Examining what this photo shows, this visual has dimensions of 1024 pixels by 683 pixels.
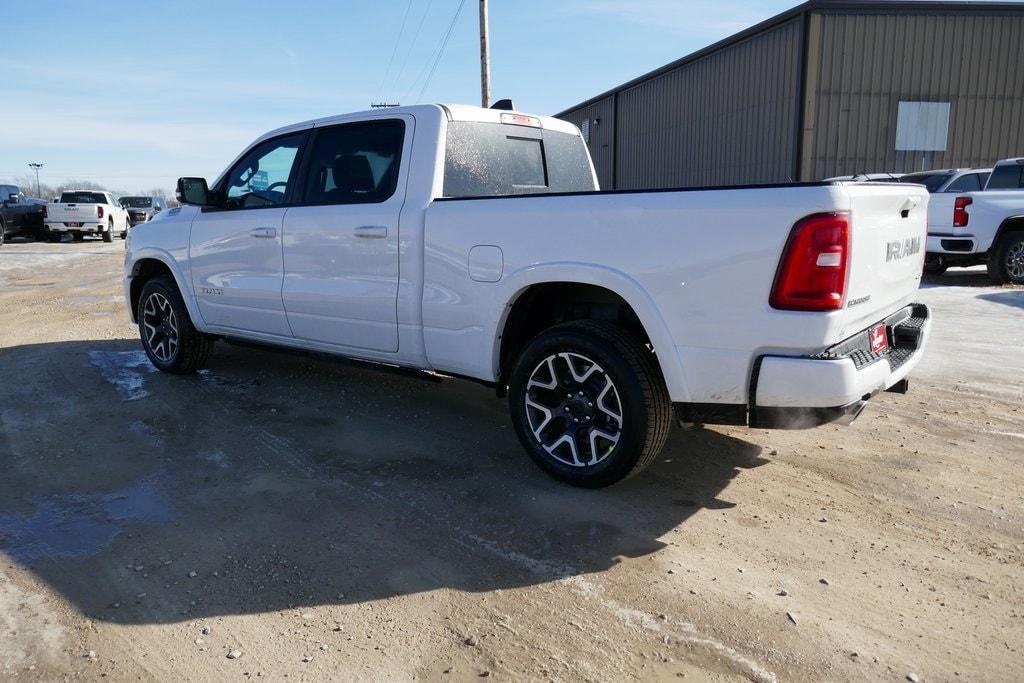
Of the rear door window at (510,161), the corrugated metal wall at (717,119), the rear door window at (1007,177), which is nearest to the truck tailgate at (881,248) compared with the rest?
the rear door window at (510,161)

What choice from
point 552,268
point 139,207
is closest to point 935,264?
point 552,268

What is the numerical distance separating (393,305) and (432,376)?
0.50m

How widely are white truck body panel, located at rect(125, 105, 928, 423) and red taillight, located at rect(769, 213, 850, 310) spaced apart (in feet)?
0.13

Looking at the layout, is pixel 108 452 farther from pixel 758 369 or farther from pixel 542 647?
pixel 758 369

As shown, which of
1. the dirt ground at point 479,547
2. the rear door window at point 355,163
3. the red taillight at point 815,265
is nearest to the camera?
the dirt ground at point 479,547

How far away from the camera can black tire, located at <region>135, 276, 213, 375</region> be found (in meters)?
6.18

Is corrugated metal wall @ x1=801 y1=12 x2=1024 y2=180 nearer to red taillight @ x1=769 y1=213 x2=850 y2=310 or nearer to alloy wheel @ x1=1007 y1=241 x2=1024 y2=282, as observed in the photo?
alloy wheel @ x1=1007 y1=241 x2=1024 y2=282

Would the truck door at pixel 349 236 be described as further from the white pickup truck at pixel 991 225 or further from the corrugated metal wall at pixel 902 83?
the corrugated metal wall at pixel 902 83

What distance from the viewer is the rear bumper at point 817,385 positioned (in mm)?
3070

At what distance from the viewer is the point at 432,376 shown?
4680mm

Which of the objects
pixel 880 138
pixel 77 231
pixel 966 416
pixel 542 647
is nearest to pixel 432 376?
pixel 542 647

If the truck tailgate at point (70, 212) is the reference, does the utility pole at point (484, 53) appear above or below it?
above

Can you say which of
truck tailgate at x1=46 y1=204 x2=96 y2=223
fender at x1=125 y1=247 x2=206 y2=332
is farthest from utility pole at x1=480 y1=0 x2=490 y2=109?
fender at x1=125 y1=247 x2=206 y2=332

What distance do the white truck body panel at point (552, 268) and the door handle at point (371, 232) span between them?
0.06ft
